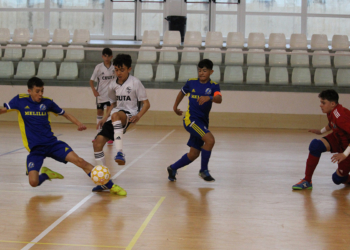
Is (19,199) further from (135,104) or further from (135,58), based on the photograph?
(135,58)

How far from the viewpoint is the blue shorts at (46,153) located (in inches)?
156

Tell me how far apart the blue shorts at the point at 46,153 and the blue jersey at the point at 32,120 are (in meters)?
0.05

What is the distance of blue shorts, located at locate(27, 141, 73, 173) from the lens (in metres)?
3.95

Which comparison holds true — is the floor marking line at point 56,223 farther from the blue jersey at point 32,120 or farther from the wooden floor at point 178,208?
the blue jersey at point 32,120

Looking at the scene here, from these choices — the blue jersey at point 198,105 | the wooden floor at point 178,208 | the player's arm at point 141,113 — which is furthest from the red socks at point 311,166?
the player's arm at point 141,113

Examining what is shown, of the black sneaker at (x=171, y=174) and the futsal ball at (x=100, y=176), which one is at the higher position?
the futsal ball at (x=100, y=176)

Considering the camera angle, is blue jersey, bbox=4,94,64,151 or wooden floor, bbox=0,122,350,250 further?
blue jersey, bbox=4,94,64,151

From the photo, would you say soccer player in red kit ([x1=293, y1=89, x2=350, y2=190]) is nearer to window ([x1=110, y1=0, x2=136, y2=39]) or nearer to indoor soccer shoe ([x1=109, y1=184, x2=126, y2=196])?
indoor soccer shoe ([x1=109, y1=184, x2=126, y2=196])

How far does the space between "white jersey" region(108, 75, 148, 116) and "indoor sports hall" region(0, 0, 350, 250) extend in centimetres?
79

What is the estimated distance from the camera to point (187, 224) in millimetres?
3096

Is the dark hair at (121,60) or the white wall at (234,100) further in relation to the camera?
the white wall at (234,100)

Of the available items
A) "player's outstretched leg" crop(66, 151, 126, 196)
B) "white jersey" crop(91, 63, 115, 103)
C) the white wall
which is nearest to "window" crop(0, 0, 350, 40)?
the white wall

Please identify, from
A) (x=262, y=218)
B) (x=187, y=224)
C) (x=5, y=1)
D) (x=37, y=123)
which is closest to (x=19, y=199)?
(x=37, y=123)

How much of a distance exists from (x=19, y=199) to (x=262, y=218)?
7.06 ft
